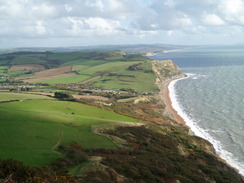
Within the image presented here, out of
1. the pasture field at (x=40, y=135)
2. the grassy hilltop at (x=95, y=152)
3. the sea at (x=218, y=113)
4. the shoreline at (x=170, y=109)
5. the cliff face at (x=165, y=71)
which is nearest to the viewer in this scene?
the grassy hilltop at (x=95, y=152)

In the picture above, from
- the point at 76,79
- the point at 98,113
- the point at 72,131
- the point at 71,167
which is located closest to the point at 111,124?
the point at 72,131

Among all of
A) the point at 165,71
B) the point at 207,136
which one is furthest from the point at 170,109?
the point at 165,71

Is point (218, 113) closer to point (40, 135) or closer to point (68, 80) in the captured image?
point (40, 135)

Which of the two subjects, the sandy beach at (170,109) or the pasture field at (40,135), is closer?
the pasture field at (40,135)

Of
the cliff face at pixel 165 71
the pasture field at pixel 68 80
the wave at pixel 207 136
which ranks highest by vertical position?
the cliff face at pixel 165 71

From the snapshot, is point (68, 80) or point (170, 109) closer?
point (170, 109)

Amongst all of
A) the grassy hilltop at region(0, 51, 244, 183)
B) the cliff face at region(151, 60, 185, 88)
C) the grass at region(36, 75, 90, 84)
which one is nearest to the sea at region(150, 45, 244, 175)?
the grassy hilltop at region(0, 51, 244, 183)

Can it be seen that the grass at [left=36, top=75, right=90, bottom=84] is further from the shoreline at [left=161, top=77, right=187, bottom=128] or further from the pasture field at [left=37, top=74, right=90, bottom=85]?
the shoreline at [left=161, top=77, right=187, bottom=128]

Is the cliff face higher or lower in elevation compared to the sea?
higher

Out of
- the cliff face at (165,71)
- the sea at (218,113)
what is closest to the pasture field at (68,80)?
the cliff face at (165,71)

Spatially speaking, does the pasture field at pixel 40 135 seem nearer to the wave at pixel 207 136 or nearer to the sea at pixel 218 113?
the wave at pixel 207 136

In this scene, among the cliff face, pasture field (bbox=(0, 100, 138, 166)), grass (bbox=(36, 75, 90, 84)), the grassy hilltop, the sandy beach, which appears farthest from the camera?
the cliff face

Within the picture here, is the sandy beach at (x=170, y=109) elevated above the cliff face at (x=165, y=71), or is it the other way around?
the cliff face at (x=165, y=71)

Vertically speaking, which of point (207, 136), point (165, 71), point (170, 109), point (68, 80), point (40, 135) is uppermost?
point (40, 135)
